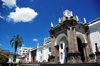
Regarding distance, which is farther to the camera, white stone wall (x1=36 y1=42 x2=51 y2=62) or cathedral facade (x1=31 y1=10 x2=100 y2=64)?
white stone wall (x1=36 y1=42 x2=51 y2=62)

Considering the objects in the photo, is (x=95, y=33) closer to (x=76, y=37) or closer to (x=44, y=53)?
(x=76, y=37)

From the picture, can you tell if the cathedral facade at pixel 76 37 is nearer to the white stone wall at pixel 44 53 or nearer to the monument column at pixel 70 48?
the monument column at pixel 70 48

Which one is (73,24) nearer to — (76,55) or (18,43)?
(76,55)

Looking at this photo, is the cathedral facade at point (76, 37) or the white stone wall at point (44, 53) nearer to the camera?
the cathedral facade at point (76, 37)

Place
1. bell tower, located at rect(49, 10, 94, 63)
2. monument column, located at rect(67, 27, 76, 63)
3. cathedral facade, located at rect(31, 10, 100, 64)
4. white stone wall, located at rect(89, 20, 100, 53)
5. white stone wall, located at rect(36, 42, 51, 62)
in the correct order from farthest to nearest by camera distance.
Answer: white stone wall, located at rect(36, 42, 51, 62)
white stone wall, located at rect(89, 20, 100, 53)
cathedral facade, located at rect(31, 10, 100, 64)
bell tower, located at rect(49, 10, 94, 63)
monument column, located at rect(67, 27, 76, 63)

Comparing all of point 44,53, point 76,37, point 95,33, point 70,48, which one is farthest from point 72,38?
point 44,53

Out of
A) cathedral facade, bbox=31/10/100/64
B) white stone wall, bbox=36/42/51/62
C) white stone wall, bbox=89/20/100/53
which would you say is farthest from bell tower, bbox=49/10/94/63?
white stone wall, bbox=36/42/51/62

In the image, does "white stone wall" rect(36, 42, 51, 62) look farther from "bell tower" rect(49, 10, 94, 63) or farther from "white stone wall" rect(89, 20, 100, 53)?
"white stone wall" rect(89, 20, 100, 53)

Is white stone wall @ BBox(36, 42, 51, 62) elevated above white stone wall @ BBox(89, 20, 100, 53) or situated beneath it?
situated beneath

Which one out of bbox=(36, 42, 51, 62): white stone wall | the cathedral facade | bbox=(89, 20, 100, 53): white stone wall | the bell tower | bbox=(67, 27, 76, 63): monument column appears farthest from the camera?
bbox=(36, 42, 51, 62): white stone wall

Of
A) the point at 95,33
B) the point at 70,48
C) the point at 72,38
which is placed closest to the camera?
the point at 70,48

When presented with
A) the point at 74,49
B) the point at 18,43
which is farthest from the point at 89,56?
the point at 18,43

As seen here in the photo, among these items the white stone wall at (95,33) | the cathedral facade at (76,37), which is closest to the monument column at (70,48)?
the cathedral facade at (76,37)

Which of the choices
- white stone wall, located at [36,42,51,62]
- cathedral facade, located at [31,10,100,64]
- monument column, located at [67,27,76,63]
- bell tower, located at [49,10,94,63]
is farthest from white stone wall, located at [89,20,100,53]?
white stone wall, located at [36,42,51,62]
